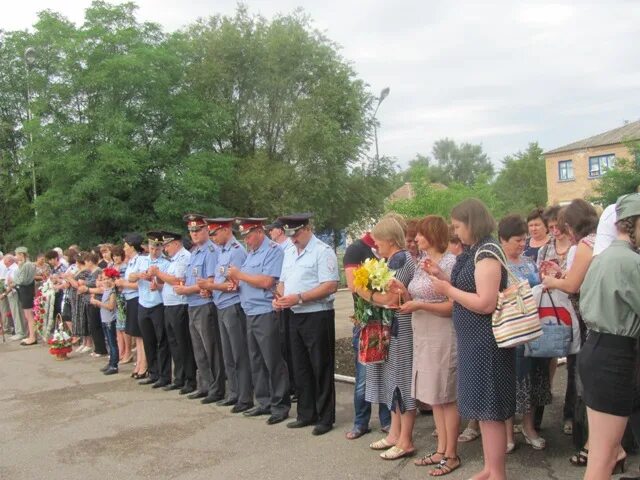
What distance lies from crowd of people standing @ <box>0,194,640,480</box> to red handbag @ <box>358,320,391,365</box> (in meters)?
0.09

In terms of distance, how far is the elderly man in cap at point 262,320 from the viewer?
670 centimetres

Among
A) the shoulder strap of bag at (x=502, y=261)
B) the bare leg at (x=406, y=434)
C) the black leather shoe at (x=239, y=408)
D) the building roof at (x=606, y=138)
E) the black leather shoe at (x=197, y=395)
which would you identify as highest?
the building roof at (x=606, y=138)

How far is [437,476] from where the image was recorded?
15.8 ft

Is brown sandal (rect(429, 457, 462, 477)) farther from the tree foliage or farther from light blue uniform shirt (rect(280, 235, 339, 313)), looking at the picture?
the tree foliage

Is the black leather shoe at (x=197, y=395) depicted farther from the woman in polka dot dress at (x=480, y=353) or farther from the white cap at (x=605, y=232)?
the white cap at (x=605, y=232)

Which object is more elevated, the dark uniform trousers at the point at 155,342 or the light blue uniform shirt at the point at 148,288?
the light blue uniform shirt at the point at 148,288

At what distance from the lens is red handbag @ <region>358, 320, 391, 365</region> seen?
5.31 meters

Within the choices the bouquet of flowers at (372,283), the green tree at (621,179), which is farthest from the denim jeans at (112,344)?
the green tree at (621,179)

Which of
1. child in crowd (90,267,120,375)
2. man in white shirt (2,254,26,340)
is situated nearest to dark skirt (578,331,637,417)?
child in crowd (90,267,120,375)

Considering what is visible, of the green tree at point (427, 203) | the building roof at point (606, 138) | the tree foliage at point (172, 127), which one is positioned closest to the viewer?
the tree foliage at point (172, 127)

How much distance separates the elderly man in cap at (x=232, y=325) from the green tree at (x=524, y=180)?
196 ft

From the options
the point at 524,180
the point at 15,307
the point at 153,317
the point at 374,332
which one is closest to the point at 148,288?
the point at 153,317

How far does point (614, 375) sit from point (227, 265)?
4615 mm

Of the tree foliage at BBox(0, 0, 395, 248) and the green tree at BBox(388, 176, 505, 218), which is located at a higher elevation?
the tree foliage at BBox(0, 0, 395, 248)
